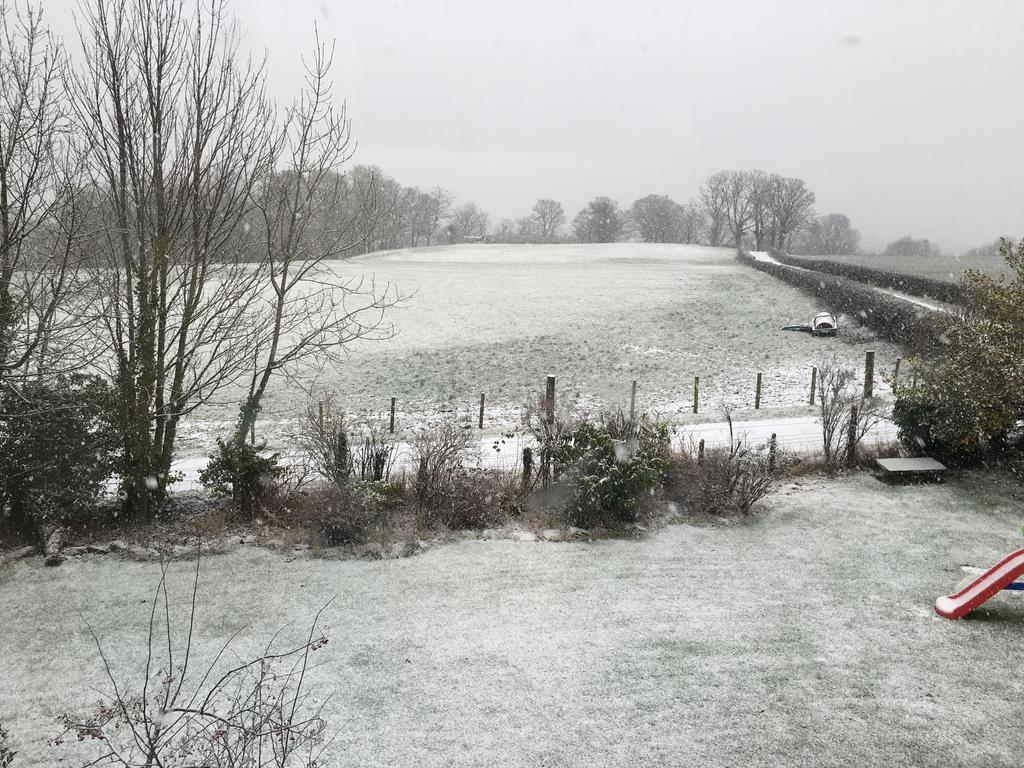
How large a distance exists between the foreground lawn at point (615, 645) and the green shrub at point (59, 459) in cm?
89

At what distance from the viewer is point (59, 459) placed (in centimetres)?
887

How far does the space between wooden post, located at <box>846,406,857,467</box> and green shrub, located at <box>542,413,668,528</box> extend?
408cm

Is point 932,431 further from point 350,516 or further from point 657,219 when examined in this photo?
point 657,219

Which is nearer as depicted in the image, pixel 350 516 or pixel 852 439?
pixel 350 516

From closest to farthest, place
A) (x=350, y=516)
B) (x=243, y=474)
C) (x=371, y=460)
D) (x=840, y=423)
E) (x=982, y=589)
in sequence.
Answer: (x=982, y=589) < (x=350, y=516) < (x=243, y=474) < (x=371, y=460) < (x=840, y=423)

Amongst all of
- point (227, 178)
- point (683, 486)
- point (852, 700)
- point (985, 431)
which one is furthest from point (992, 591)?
point (227, 178)

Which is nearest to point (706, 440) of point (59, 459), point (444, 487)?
point (444, 487)

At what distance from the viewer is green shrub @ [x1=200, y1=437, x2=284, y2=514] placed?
387 inches

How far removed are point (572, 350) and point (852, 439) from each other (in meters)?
12.2

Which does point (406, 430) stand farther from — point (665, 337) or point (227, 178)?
point (665, 337)

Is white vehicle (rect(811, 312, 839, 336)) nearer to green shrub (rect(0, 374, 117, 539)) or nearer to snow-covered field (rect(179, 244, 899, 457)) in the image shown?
snow-covered field (rect(179, 244, 899, 457))

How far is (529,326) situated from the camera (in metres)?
27.4

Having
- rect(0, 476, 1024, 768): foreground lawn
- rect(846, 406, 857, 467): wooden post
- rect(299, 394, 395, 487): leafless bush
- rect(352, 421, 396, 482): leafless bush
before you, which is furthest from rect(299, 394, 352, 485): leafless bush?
rect(846, 406, 857, 467): wooden post

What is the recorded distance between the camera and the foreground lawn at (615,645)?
217 inches
